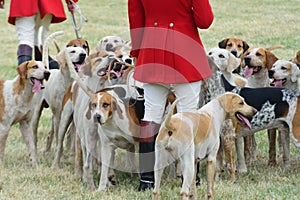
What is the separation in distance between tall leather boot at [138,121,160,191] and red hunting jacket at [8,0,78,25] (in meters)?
2.78

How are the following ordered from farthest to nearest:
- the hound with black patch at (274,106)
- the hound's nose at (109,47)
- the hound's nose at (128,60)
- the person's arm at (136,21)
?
the hound's nose at (109,47), the hound's nose at (128,60), the hound with black patch at (274,106), the person's arm at (136,21)

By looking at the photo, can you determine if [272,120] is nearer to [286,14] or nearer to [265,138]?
[265,138]

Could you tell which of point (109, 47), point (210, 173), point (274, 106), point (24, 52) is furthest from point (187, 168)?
point (24, 52)

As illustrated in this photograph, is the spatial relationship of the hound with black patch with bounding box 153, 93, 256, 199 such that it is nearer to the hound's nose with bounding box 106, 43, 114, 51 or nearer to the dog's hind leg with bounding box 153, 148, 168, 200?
the dog's hind leg with bounding box 153, 148, 168, 200

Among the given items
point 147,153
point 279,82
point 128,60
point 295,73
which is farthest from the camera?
point 279,82

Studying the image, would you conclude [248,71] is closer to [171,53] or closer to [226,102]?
[226,102]

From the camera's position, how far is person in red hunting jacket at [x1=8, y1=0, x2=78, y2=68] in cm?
811

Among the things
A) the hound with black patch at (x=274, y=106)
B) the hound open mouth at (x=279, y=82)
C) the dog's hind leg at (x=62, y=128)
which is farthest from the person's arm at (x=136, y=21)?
the hound open mouth at (x=279, y=82)

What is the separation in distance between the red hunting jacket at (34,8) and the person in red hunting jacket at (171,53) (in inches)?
99.2

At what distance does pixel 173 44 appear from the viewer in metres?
5.70

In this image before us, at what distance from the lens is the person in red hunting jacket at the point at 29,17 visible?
26.6ft

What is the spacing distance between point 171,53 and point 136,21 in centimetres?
49

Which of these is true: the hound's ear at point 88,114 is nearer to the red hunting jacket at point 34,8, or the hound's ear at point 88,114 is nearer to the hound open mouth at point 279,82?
the hound open mouth at point 279,82

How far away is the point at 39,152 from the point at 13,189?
1886mm
